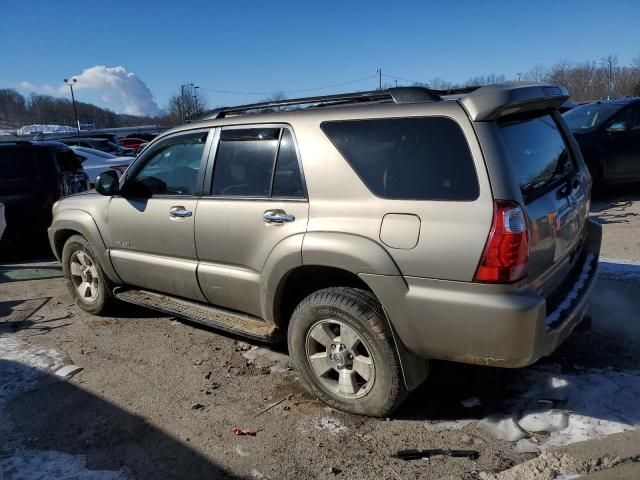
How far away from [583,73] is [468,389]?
302ft

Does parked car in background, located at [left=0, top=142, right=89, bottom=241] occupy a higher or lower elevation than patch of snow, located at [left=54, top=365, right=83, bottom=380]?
higher

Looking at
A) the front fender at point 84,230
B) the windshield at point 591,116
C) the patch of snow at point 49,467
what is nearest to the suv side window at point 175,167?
the front fender at point 84,230

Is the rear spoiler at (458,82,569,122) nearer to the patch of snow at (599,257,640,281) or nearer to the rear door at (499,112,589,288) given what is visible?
the rear door at (499,112,589,288)

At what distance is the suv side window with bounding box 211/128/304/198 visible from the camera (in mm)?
3559

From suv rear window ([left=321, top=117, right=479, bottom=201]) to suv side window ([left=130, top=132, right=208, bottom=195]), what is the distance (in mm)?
1381

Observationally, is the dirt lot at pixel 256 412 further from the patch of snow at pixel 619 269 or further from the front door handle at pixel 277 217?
the front door handle at pixel 277 217

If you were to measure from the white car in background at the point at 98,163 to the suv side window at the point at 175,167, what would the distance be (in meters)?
7.85

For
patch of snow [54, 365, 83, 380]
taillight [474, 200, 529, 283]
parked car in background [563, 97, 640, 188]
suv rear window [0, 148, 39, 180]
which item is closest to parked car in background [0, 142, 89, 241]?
suv rear window [0, 148, 39, 180]

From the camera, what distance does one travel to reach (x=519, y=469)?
2.76 m

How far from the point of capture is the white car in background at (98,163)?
40.3 ft

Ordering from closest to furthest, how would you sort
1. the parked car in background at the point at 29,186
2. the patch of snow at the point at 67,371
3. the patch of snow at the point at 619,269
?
the patch of snow at the point at 67,371
the patch of snow at the point at 619,269
the parked car in background at the point at 29,186

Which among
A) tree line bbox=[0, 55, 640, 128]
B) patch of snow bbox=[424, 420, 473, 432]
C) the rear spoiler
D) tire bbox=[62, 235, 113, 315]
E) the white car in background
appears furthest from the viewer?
tree line bbox=[0, 55, 640, 128]

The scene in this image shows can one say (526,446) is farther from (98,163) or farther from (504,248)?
(98,163)

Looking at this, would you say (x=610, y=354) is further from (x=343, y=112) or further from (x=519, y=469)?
(x=343, y=112)
